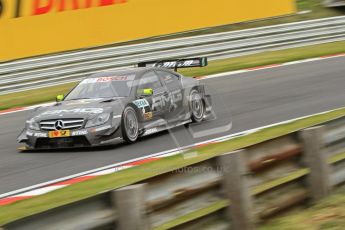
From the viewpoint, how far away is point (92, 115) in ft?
32.4

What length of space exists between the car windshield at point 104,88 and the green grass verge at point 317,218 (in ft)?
16.9

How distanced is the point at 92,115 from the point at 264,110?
394 cm

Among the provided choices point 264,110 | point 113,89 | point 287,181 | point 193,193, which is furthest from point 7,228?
point 264,110

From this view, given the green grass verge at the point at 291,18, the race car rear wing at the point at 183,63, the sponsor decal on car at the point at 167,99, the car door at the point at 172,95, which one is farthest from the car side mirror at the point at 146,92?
the green grass verge at the point at 291,18

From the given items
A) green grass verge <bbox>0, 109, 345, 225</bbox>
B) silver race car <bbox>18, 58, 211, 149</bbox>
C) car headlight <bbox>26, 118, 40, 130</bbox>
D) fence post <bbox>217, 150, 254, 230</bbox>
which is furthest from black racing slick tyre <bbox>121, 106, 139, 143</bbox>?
fence post <bbox>217, 150, 254, 230</bbox>

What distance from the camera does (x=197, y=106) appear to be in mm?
11789

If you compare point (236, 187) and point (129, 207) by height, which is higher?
point (129, 207)

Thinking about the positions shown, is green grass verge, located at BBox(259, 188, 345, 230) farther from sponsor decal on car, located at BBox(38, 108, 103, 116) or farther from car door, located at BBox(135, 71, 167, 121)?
car door, located at BBox(135, 71, 167, 121)

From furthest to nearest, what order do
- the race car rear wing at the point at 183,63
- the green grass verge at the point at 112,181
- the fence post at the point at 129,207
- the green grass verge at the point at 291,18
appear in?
the green grass verge at the point at 291,18, the race car rear wing at the point at 183,63, the green grass verge at the point at 112,181, the fence post at the point at 129,207

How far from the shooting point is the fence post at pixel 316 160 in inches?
229

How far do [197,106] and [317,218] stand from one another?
626 centimetres

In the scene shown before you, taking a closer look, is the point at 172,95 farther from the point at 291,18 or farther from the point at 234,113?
the point at 291,18

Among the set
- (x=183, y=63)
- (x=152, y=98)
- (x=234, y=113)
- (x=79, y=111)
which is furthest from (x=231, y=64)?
(x=79, y=111)

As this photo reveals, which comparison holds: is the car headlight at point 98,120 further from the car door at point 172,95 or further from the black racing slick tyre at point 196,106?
the black racing slick tyre at point 196,106
